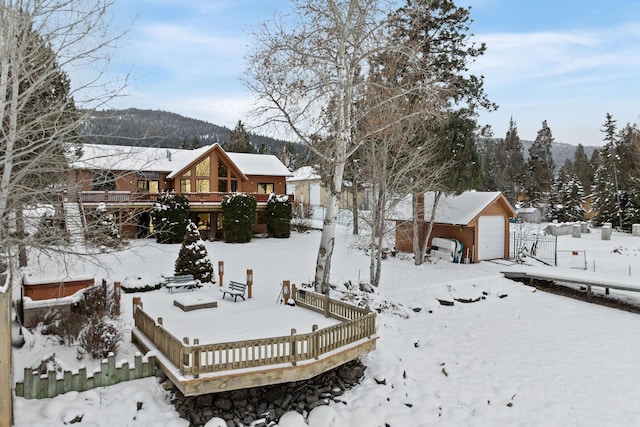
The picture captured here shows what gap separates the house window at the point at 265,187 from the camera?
30.0 meters

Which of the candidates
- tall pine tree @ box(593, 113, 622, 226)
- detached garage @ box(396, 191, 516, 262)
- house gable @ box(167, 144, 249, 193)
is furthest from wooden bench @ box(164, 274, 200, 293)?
tall pine tree @ box(593, 113, 622, 226)

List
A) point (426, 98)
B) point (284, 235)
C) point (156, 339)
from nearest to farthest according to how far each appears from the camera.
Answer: point (156, 339), point (426, 98), point (284, 235)

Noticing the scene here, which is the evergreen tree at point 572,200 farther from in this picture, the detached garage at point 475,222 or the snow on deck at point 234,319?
the snow on deck at point 234,319

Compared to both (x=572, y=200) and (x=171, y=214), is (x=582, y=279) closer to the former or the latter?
(x=171, y=214)

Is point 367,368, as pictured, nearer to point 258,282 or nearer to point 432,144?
point 258,282

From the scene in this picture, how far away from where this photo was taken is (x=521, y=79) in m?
18.7

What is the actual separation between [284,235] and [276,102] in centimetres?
1510

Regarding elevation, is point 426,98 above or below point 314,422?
above

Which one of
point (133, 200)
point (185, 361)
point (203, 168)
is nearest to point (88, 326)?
point (185, 361)

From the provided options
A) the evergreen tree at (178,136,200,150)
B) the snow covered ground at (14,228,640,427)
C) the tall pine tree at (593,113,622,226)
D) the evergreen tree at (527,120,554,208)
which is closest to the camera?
the snow covered ground at (14,228,640,427)

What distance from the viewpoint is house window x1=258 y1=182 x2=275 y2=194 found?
98.4 ft

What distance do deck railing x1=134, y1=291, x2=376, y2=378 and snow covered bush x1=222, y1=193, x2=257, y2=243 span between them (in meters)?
13.8

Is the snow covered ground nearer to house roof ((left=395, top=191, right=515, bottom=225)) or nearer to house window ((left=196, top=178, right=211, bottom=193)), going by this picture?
house roof ((left=395, top=191, right=515, bottom=225))

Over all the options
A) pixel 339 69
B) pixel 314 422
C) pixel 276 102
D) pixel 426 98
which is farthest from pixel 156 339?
pixel 426 98
